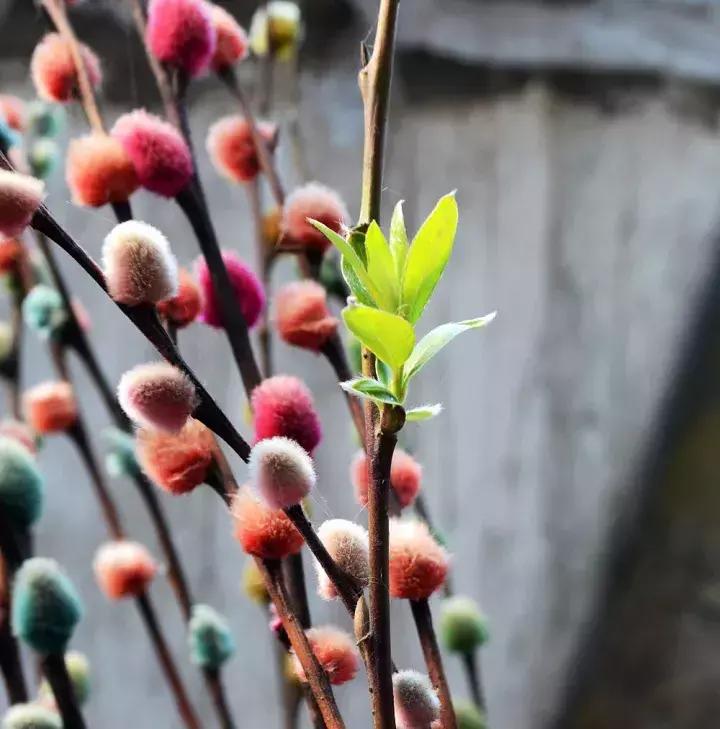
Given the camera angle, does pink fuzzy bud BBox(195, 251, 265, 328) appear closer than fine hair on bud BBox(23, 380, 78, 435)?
Yes

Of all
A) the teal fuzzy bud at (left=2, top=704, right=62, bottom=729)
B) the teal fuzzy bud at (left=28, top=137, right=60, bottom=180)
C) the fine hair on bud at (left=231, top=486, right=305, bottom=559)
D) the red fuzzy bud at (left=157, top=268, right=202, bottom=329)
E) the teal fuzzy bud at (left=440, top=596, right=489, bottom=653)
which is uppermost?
the teal fuzzy bud at (left=28, top=137, right=60, bottom=180)

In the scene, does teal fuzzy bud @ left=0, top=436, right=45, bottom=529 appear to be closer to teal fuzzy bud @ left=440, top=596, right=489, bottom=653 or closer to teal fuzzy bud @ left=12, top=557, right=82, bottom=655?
teal fuzzy bud @ left=12, top=557, right=82, bottom=655

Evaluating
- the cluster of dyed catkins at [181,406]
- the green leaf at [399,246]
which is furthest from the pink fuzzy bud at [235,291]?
the green leaf at [399,246]

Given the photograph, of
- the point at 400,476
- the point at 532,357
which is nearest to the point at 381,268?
the point at 400,476

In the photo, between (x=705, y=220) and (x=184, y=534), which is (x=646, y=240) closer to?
(x=705, y=220)

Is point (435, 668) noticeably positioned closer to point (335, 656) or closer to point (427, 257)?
point (335, 656)

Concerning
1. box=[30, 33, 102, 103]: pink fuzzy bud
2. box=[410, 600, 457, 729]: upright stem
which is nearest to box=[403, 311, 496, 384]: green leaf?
box=[410, 600, 457, 729]: upright stem

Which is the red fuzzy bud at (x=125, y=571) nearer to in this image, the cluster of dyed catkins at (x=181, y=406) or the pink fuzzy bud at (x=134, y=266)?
the cluster of dyed catkins at (x=181, y=406)
